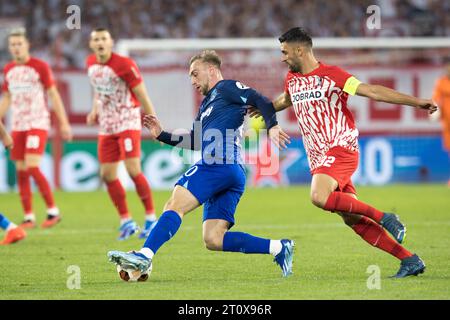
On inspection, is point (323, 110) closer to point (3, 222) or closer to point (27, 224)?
point (3, 222)

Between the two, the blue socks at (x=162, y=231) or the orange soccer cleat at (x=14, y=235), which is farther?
the orange soccer cleat at (x=14, y=235)

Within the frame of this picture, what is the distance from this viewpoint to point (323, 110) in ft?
25.4

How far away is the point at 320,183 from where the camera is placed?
752cm

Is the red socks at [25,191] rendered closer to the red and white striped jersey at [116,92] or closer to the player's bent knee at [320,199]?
the red and white striped jersey at [116,92]

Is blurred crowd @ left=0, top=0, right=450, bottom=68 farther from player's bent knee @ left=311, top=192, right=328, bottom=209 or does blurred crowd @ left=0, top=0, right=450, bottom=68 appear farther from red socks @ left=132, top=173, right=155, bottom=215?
player's bent knee @ left=311, top=192, right=328, bottom=209

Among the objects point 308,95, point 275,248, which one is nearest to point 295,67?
point 308,95

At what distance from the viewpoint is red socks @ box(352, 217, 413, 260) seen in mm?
7672

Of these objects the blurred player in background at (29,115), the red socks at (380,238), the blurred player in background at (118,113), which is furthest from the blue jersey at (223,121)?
the blurred player in background at (29,115)

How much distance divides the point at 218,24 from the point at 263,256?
497 inches

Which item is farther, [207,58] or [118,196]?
[118,196]

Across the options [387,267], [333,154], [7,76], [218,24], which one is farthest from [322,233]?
[218,24]

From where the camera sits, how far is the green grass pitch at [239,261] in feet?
22.8

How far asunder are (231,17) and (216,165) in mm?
14181

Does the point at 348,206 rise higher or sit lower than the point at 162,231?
higher
